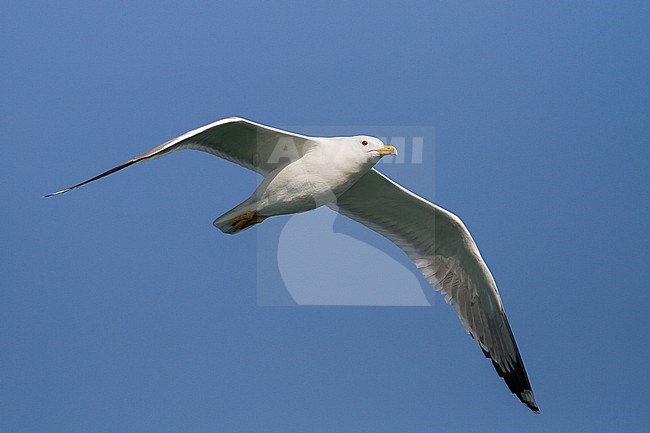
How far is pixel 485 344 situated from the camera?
23.8ft

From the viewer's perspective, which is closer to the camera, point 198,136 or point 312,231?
point 198,136

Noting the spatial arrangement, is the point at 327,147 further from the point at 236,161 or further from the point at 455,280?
the point at 455,280

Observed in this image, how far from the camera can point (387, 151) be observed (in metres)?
5.88

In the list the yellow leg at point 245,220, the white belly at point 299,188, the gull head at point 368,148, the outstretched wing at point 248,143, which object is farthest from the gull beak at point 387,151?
the yellow leg at point 245,220

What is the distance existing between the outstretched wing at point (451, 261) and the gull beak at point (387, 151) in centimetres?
92

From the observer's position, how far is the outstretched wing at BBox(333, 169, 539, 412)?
6914mm

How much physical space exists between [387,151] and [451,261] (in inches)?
59.9

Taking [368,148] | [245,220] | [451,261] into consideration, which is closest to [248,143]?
[245,220]

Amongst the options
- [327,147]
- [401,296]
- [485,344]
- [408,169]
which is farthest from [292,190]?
[485,344]

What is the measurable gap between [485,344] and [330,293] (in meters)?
1.22

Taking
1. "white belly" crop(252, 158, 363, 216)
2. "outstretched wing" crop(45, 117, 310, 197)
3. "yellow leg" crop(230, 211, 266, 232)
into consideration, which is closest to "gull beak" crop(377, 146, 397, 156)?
"white belly" crop(252, 158, 363, 216)

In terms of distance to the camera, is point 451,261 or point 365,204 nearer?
point 365,204

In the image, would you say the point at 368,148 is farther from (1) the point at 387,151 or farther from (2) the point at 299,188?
(2) the point at 299,188

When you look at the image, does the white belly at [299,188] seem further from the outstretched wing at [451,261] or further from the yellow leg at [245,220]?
the outstretched wing at [451,261]
